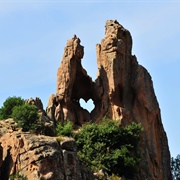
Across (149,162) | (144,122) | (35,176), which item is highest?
(144,122)

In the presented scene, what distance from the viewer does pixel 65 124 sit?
4934 cm

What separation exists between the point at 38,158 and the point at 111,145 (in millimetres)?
12248

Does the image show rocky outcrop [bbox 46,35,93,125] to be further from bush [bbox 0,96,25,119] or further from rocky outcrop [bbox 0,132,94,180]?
rocky outcrop [bbox 0,132,94,180]

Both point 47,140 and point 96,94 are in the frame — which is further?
point 96,94

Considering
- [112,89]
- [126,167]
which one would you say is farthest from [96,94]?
[126,167]

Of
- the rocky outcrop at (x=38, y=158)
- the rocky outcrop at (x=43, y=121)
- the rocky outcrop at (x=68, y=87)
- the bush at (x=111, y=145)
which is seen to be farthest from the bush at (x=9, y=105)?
the rocky outcrop at (x=38, y=158)

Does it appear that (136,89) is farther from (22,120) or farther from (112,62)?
(22,120)

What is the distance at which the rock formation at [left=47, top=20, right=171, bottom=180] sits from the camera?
51.4 m

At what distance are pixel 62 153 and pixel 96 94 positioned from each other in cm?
1646

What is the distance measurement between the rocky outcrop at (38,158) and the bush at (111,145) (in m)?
6.10

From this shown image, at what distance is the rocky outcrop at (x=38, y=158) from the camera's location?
35500 millimetres

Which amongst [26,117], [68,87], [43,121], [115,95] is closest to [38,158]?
[26,117]

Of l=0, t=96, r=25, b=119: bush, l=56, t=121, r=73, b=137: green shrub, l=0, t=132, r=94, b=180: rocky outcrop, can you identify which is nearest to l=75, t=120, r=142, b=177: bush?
l=56, t=121, r=73, b=137: green shrub

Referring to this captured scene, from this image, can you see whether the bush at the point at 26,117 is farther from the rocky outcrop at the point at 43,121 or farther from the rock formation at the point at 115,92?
the rock formation at the point at 115,92
